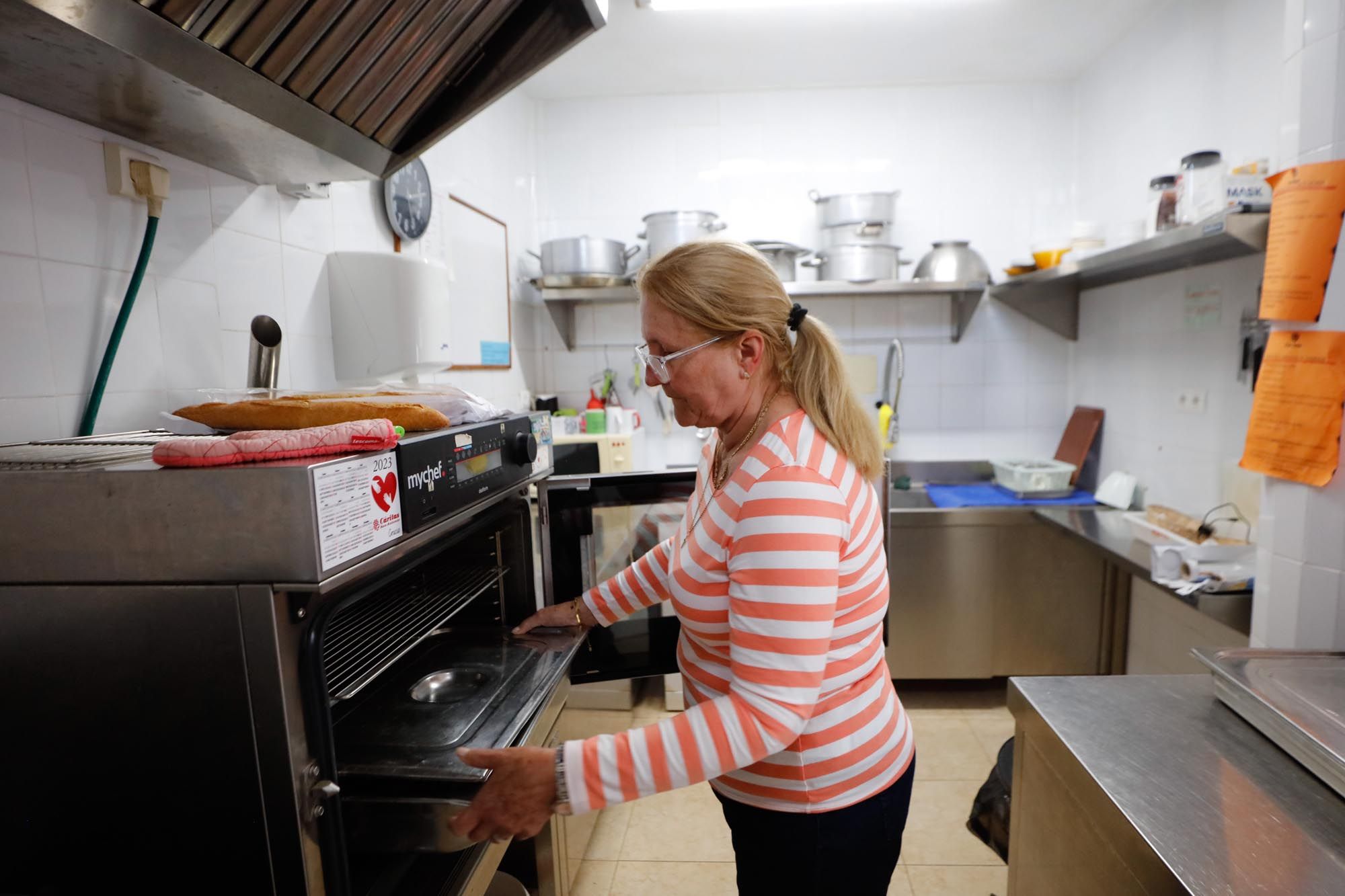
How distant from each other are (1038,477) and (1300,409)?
5.15 feet

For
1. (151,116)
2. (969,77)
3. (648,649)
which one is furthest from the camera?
(969,77)

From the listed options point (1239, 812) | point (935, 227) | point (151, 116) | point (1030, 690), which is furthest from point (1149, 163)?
point (151, 116)

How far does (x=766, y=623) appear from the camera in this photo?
79 centimetres

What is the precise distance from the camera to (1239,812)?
2.72 feet

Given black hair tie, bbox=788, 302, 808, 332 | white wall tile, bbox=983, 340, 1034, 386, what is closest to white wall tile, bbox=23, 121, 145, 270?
black hair tie, bbox=788, 302, 808, 332

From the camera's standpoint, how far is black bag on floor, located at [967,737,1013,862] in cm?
164

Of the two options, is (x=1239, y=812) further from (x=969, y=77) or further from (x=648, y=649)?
(x=969, y=77)

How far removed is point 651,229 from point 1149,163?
1806 mm

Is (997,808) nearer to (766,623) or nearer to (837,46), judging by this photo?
(766,623)

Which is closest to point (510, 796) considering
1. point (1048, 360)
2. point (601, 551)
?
point (601, 551)

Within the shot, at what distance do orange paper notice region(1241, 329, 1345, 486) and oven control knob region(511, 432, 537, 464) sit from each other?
1.33 meters

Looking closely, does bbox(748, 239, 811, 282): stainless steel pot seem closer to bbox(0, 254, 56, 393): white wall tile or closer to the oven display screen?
the oven display screen

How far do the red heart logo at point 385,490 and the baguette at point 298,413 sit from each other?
10cm

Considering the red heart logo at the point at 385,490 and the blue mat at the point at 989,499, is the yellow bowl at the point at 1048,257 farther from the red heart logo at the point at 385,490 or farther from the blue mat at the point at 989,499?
the red heart logo at the point at 385,490
